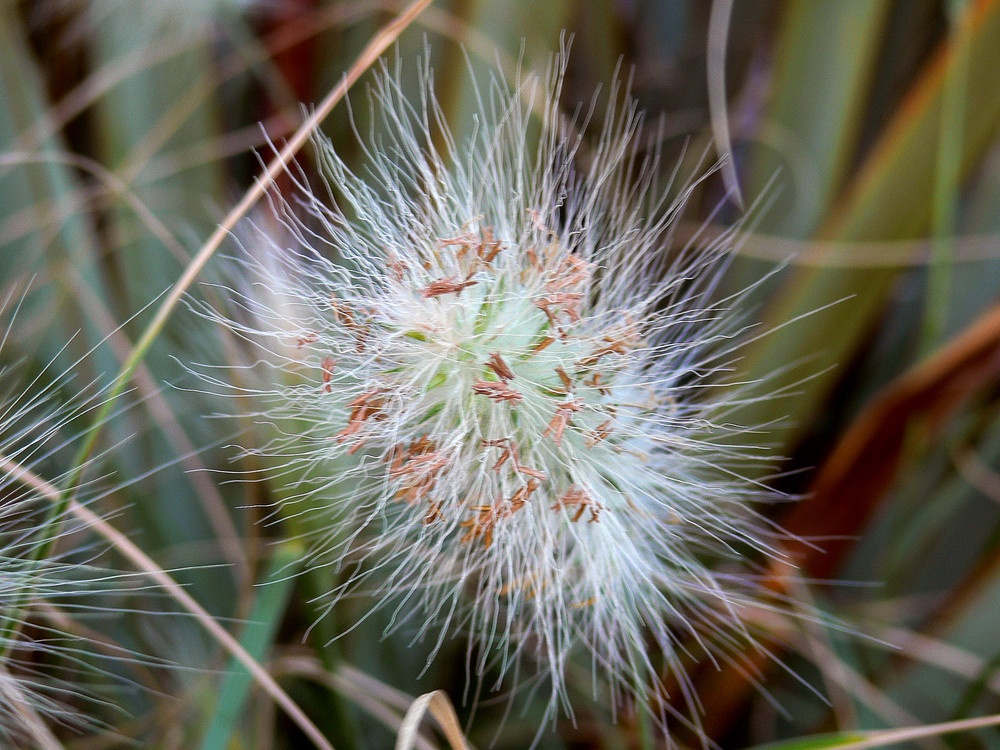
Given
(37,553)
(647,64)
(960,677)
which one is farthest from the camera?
(647,64)

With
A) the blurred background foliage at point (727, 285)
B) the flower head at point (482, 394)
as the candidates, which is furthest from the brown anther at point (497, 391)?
the blurred background foliage at point (727, 285)

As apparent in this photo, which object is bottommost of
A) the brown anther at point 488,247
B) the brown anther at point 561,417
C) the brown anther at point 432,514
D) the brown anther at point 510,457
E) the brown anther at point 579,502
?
the brown anther at point 579,502

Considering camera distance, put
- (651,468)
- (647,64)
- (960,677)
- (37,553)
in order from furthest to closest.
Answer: (647,64) → (960,677) → (651,468) → (37,553)

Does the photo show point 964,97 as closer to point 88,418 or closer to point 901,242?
point 901,242

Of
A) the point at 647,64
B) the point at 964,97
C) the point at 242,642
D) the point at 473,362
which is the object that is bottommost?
the point at 242,642

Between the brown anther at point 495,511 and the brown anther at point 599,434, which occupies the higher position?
the brown anther at point 599,434

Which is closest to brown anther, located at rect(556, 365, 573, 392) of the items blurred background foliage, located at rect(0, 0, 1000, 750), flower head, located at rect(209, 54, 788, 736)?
flower head, located at rect(209, 54, 788, 736)

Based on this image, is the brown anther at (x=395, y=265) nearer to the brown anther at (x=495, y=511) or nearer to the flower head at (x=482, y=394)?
the flower head at (x=482, y=394)

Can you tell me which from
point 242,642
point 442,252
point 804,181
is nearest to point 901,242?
point 804,181

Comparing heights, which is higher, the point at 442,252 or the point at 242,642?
the point at 442,252
